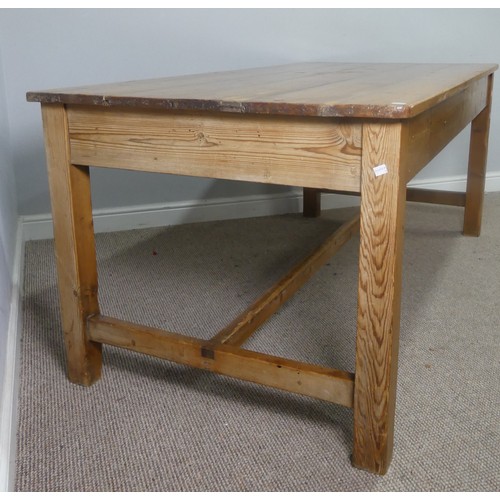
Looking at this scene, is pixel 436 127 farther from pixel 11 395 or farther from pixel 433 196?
pixel 433 196

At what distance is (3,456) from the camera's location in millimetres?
1095

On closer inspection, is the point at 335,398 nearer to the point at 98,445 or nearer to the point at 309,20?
the point at 98,445

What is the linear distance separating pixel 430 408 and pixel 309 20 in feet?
5.47

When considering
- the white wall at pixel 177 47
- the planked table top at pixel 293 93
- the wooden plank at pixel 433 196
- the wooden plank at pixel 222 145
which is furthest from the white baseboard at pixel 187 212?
the wooden plank at pixel 222 145

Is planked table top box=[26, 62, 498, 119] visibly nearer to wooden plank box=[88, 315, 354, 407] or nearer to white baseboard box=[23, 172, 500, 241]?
wooden plank box=[88, 315, 354, 407]

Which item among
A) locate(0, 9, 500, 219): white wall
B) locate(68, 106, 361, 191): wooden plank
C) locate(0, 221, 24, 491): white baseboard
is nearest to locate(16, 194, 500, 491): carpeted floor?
locate(0, 221, 24, 491): white baseboard

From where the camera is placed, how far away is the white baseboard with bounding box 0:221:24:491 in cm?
110

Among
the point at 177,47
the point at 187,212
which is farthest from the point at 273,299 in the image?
the point at 177,47

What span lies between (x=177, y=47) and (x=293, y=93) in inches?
51.5

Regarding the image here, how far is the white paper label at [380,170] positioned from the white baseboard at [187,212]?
5.29 feet

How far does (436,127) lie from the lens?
1.24 m

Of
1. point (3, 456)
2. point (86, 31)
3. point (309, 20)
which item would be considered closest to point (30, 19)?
point (86, 31)

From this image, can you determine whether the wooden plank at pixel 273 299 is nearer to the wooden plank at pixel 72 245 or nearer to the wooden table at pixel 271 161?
the wooden table at pixel 271 161

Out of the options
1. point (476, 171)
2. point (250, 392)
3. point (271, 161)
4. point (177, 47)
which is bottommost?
point (250, 392)
